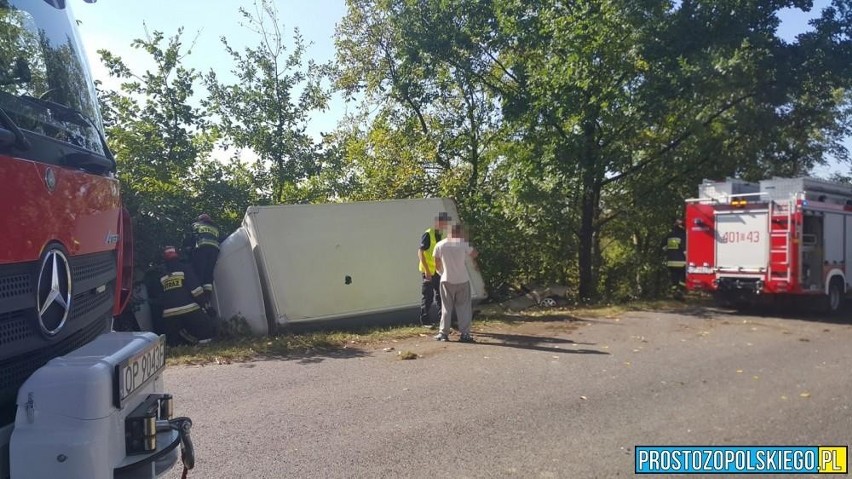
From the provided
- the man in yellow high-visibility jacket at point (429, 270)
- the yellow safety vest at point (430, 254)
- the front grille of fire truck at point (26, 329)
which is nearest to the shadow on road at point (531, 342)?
the man in yellow high-visibility jacket at point (429, 270)

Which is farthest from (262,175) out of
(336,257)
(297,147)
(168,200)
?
(336,257)

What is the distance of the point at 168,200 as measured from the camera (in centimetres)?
1047

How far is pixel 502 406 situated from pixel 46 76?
4.37 metres

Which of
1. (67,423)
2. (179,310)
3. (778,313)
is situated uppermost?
(67,423)

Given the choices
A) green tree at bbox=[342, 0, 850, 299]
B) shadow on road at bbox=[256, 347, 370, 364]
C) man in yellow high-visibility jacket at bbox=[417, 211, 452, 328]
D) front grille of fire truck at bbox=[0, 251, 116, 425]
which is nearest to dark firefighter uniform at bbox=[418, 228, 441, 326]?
man in yellow high-visibility jacket at bbox=[417, 211, 452, 328]

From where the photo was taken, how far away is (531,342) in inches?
352

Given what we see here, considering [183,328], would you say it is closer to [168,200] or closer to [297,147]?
[168,200]

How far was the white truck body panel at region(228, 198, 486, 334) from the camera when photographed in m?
9.45

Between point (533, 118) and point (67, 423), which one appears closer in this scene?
point (67, 423)

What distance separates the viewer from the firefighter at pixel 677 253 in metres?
15.8

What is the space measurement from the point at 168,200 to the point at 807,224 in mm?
12198

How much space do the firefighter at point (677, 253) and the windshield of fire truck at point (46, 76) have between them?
Result: 14.7 meters

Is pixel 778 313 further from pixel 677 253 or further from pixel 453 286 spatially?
pixel 453 286

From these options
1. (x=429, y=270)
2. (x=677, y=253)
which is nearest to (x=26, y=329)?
(x=429, y=270)
